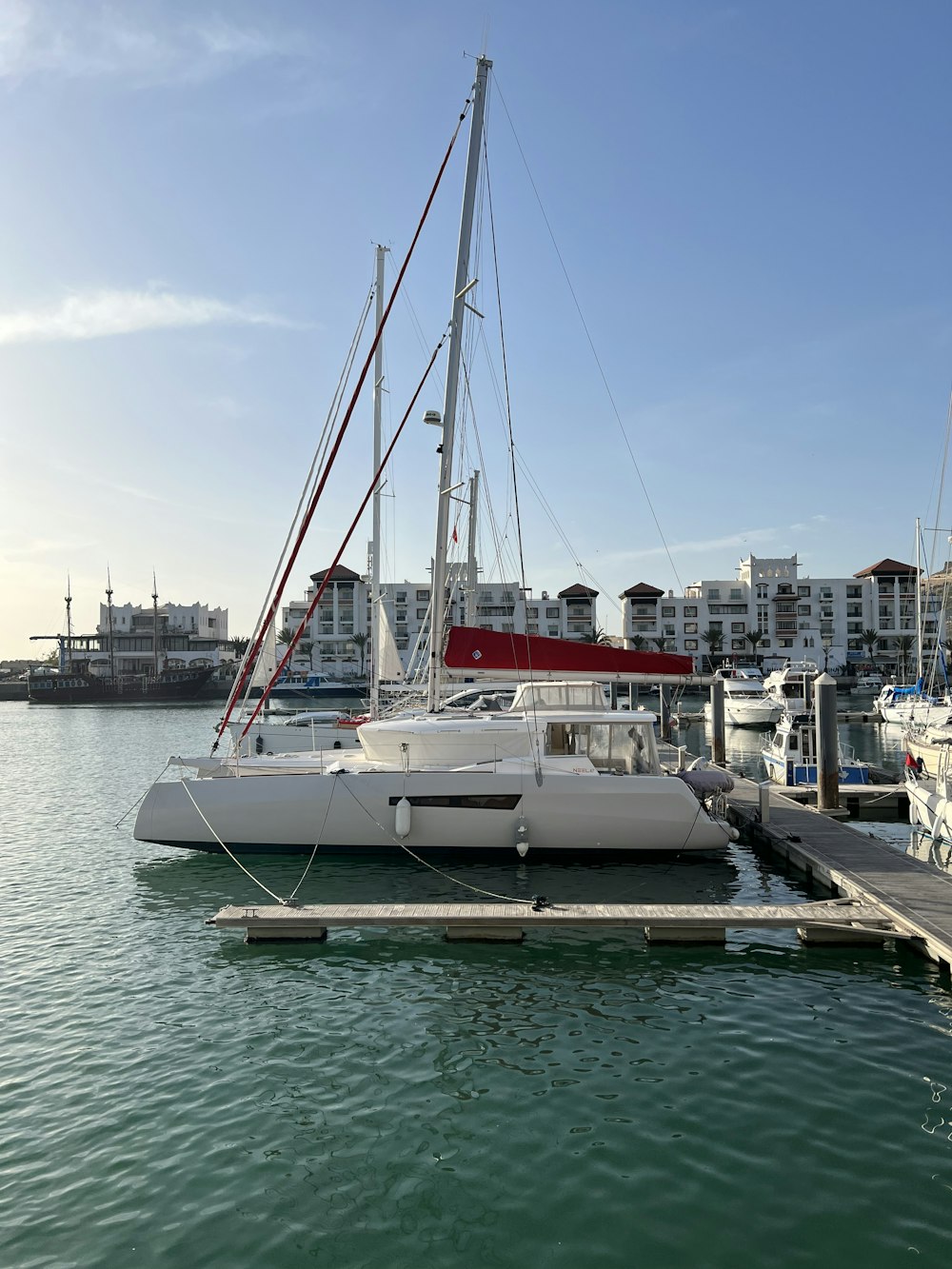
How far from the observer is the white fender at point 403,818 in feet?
52.5

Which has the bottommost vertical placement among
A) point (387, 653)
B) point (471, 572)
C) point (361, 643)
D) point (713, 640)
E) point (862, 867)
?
point (862, 867)

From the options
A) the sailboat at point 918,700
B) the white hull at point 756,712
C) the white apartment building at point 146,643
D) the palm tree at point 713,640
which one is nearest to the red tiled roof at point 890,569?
the palm tree at point 713,640

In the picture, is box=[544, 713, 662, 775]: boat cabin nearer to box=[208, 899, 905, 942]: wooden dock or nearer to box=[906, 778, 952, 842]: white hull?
box=[208, 899, 905, 942]: wooden dock

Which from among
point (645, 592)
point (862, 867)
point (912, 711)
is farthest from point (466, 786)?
point (645, 592)

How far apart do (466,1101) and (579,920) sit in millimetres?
4537

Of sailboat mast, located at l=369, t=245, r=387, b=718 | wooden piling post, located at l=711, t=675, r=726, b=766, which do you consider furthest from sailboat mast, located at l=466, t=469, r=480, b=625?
wooden piling post, located at l=711, t=675, r=726, b=766

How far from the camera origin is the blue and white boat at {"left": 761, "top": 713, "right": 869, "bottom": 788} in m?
25.6

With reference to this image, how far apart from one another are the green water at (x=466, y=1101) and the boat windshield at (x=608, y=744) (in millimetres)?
4520

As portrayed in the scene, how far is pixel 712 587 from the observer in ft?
399

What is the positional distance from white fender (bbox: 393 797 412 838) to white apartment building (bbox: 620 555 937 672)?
10307 cm

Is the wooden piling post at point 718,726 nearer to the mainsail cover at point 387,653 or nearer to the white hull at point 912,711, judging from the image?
the white hull at point 912,711

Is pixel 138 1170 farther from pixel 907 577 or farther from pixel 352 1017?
pixel 907 577

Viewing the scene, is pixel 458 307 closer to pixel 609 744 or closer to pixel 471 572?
pixel 609 744

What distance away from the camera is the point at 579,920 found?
1234cm
